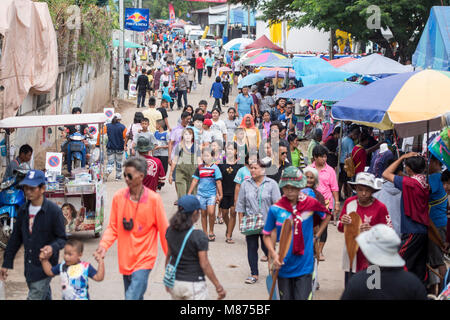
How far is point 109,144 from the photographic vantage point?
15.2 m

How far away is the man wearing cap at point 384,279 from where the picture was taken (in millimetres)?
4586

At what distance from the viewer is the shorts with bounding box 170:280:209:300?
19.0 ft

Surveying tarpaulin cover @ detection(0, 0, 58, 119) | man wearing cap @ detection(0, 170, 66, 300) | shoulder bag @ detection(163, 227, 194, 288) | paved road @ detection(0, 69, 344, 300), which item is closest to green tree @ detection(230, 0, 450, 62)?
tarpaulin cover @ detection(0, 0, 58, 119)

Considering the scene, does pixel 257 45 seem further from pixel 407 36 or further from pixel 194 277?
pixel 194 277

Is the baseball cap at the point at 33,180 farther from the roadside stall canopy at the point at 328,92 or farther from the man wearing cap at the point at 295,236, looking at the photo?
the roadside stall canopy at the point at 328,92

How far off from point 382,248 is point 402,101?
3577 millimetres

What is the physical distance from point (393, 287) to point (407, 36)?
18353 mm

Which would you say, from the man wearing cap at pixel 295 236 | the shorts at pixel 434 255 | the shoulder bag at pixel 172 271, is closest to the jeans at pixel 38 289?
the shoulder bag at pixel 172 271

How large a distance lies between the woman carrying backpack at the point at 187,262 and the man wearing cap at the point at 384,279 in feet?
4.80

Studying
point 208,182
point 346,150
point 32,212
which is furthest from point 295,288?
point 346,150

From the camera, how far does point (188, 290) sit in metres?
5.78

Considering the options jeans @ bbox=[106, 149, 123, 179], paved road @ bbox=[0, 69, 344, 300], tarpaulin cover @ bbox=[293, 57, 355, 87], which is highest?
tarpaulin cover @ bbox=[293, 57, 355, 87]

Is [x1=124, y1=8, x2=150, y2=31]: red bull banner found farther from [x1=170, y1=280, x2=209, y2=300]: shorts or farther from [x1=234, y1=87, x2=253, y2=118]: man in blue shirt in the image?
[x1=170, y1=280, x2=209, y2=300]: shorts

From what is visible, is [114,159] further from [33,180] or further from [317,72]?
[33,180]
